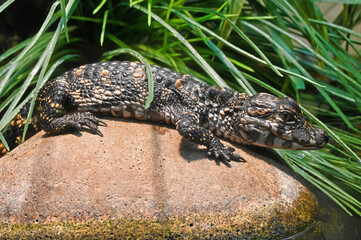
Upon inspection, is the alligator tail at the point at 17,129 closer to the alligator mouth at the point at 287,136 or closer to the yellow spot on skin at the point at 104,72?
the yellow spot on skin at the point at 104,72

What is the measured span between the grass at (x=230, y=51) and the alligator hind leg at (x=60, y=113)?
0.37ft

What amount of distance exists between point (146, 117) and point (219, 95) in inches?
23.5

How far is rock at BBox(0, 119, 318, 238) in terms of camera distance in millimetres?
2316

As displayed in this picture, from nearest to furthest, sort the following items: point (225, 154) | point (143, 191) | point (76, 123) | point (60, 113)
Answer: point (143, 191), point (225, 154), point (76, 123), point (60, 113)

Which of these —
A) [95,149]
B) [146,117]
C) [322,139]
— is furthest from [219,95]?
[95,149]

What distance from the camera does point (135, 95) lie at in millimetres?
3000

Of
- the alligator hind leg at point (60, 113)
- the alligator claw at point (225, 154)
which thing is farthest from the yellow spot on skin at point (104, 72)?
the alligator claw at point (225, 154)

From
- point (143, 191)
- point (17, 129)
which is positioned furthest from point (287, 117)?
point (17, 129)

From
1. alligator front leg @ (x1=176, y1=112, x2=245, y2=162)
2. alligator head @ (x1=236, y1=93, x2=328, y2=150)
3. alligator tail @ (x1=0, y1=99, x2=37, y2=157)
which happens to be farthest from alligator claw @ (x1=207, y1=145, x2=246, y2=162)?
alligator tail @ (x1=0, y1=99, x2=37, y2=157)

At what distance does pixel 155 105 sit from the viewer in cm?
299

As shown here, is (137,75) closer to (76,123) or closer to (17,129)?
Answer: (76,123)

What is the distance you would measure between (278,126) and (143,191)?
3.44 feet

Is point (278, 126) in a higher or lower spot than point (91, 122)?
lower

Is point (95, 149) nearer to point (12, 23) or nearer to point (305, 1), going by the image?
point (12, 23)
